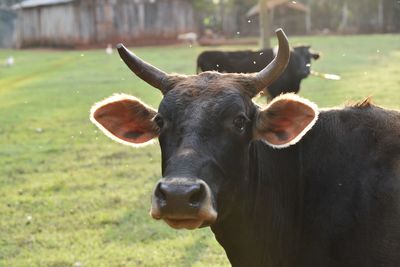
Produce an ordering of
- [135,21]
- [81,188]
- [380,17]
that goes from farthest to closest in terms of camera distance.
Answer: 1. [380,17]
2. [135,21]
3. [81,188]

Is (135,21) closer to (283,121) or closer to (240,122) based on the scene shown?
(283,121)

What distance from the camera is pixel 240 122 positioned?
4.21 meters

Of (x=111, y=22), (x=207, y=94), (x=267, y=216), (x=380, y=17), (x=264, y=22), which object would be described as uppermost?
(x=207, y=94)

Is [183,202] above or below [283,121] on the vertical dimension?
below

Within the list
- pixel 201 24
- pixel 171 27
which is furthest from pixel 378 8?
pixel 171 27

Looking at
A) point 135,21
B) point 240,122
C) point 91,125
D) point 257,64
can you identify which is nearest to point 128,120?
point 240,122

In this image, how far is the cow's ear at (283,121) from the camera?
436 centimetres

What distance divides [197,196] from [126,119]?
108 cm

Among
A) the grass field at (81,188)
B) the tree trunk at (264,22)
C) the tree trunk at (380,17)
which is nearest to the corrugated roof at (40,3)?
the tree trunk at (380,17)

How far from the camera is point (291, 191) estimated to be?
15.2 feet

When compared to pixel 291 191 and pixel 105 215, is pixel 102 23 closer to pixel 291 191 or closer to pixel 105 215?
pixel 105 215

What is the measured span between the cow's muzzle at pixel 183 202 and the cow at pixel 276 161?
0.07m

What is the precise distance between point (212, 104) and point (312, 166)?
0.86 m

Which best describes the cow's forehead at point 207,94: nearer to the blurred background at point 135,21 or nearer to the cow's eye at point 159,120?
the cow's eye at point 159,120
